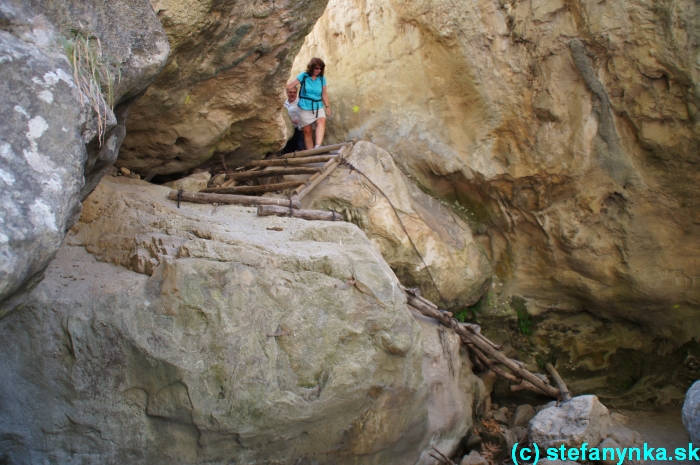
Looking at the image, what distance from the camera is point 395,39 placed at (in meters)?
6.50

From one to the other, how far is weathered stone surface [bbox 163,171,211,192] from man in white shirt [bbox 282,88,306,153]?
161 cm

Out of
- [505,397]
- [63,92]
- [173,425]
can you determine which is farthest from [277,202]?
[505,397]

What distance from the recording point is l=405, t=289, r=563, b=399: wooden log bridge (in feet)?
16.1

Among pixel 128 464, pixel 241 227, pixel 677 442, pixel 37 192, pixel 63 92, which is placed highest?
pixel 63 92

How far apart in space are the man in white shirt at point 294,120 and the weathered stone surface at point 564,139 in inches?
32.8

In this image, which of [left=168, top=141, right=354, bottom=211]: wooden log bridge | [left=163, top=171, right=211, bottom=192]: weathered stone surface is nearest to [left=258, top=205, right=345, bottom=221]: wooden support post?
[left=168, top=141, right=354, bottom=211]: wooden log bridge

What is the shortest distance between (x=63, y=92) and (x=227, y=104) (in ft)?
9.38

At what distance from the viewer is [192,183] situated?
5426mm

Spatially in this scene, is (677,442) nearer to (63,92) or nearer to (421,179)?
(421,179)

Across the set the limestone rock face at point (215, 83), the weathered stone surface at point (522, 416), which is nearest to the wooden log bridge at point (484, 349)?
the weathered stone surface at point (522, 416)

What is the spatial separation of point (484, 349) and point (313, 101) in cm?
321

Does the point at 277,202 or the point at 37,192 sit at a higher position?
the point at 37,192

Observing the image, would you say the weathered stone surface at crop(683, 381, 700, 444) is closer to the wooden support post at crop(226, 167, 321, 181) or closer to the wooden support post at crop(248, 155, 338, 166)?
the wooden support post at crop(226, 167, 321, 181)

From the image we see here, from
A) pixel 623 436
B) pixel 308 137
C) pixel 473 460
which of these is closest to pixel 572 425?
pixel 623 436
